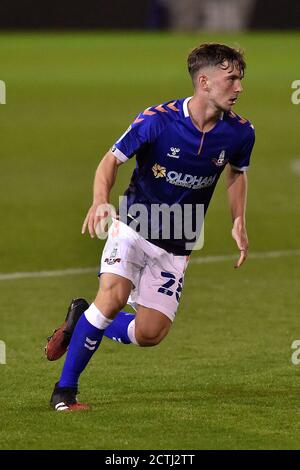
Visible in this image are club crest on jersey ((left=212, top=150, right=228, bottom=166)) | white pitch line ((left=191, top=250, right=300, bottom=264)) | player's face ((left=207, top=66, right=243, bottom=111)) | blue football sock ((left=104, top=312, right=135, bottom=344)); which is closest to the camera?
player's face ((left=207, top=66, right=243, bottom=111))

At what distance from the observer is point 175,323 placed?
1119cm

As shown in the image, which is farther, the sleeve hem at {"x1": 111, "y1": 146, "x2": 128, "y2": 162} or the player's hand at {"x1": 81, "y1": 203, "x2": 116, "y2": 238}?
the sleeve hem at {"x1": 111, "y1": 146, "x2": 128, "y2": 162}

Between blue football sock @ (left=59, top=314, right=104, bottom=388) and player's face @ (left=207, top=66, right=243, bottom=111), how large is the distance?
5.21 ft

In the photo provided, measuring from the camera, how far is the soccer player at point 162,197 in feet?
26.4

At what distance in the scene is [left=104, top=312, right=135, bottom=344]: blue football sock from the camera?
8.75 meters

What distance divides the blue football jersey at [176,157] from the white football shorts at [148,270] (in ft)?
0.25

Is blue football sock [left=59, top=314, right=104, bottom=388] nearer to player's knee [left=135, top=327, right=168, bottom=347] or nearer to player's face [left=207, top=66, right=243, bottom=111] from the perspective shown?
player's knee [left=135, top=327, right=168, bottom=347]

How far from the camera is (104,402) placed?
8.30m

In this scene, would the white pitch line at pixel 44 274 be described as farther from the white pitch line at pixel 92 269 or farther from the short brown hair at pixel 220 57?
the short brown hair at pixel 220 57

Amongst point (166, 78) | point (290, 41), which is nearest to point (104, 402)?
point (166, 78)

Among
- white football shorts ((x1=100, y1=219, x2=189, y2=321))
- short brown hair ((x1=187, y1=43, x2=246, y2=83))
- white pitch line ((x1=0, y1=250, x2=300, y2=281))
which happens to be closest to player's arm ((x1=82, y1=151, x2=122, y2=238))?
white football shorts ((x1=100, y1=219, x2=189, y2=321))

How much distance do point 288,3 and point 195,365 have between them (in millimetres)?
44136
